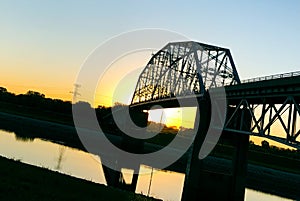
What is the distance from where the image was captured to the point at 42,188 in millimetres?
14031

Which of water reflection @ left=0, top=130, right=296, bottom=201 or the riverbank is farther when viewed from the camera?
the riverbank

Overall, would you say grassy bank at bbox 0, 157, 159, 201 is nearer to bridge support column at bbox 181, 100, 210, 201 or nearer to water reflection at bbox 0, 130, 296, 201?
bridge support column at bbox 181, 100, 210, 201

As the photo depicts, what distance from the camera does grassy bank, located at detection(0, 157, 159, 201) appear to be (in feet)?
41.0

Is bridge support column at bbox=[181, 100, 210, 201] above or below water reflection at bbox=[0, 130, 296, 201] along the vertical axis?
above

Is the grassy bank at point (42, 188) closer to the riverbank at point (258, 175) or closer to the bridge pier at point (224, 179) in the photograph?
the bridge pier at point (224, 179)

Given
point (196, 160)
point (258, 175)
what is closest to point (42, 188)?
point (196, 160)

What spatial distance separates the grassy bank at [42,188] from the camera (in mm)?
12500

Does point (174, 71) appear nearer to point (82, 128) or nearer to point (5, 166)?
point (5, 166)

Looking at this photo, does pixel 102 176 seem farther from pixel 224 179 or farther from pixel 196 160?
pixel 224 179

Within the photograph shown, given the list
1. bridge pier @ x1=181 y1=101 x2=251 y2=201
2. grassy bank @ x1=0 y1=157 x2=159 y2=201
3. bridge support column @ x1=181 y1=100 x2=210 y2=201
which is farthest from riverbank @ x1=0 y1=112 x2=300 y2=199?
grassy bank @ x1=0 y1=157 x2=159 y2=201

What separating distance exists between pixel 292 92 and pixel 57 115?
12952cm

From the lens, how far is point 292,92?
2244 cm

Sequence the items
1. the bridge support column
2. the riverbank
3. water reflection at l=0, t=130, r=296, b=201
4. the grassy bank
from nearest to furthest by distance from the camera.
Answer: the grassy bank < the bridge support column < water reflection at l=0, t=130, r=296, b=201 < the riverbank

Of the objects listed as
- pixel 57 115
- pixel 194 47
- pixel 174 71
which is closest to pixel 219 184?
pixel 194 47
